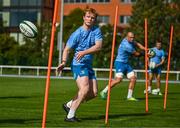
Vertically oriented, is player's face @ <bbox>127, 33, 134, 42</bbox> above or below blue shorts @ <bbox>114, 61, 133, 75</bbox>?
above

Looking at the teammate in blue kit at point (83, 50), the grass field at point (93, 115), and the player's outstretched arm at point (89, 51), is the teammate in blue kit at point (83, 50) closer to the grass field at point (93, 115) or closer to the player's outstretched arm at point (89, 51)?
the player's outstretched arm at point (89, 51)

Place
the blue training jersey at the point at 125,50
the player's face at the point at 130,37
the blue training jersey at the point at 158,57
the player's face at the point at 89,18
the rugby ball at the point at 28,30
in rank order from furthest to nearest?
the blue training jersey at the point at 158,57, the blue training jersey at the point at 125,50, the player's face at the point at 130,37, the rugby ball at the point at 28,30, the player's face at the point at 89,18

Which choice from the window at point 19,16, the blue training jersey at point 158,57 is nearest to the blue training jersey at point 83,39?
the blue training jersey at point 158,57

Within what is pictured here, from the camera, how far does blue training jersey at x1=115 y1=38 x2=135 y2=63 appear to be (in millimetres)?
19188

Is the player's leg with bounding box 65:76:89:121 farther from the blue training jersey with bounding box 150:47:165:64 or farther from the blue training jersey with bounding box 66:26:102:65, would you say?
the blue training jersey with bounding box 150:47:165:64

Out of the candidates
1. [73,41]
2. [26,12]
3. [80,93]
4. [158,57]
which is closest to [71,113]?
[80,93]

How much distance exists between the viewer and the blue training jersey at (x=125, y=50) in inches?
755

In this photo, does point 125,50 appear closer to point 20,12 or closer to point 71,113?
point 71,113

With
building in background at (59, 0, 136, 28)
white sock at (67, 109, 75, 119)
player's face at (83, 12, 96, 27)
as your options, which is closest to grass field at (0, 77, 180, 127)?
white sock at (67, 109, 75, 119)

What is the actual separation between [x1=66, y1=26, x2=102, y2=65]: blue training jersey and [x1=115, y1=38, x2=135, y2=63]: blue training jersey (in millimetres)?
6688

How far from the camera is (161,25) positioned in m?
63.8

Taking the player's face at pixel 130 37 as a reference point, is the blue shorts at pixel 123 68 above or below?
below

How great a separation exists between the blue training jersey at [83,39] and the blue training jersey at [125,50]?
6.69 metres

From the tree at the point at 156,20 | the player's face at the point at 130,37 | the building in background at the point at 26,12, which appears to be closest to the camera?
the player's face at the point at 130,37
